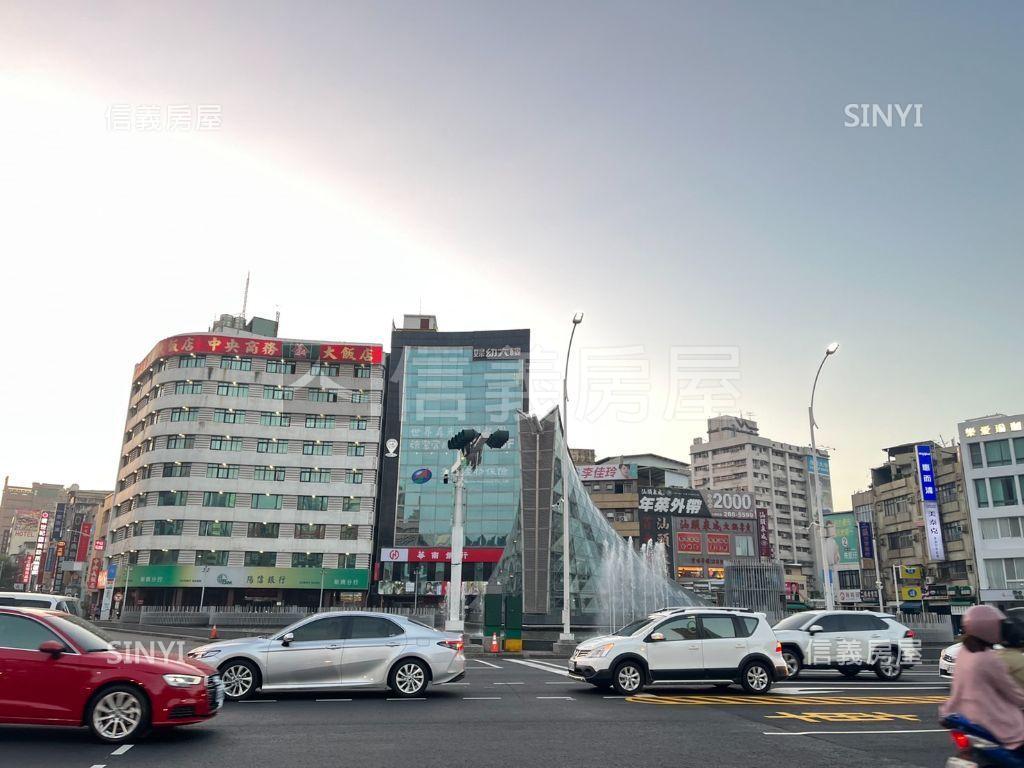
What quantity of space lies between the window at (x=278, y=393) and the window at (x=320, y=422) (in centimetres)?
299

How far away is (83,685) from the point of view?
8.34 meters

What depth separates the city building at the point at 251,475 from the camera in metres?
68.6

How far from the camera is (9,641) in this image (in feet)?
27.8

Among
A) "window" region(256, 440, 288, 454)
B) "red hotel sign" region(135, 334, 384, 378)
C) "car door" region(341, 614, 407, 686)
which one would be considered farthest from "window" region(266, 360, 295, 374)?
"car door" region(341, 614, 407, 686)

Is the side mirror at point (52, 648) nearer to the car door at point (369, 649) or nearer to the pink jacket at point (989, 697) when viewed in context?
the car door at point (369, 649)

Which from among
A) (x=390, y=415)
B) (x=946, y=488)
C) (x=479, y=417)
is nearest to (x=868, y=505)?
(x=946, y=488)

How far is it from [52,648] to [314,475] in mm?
66778

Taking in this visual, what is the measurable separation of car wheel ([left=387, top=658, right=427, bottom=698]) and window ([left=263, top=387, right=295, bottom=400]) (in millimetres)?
65253

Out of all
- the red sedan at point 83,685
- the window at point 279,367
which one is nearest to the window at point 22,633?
the red sedan at point 83,685

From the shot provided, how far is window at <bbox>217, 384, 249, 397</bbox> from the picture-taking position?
73.2m

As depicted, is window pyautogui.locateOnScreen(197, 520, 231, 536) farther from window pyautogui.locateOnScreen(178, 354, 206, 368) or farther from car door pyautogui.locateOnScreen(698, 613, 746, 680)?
car door pyautogui.locateOnScreen(698, 613, 746, 680)

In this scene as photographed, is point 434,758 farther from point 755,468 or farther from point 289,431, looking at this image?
point 755,468

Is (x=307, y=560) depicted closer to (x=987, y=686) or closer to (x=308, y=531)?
(x=308, y=531)

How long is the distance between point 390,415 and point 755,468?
65969 millimetres
